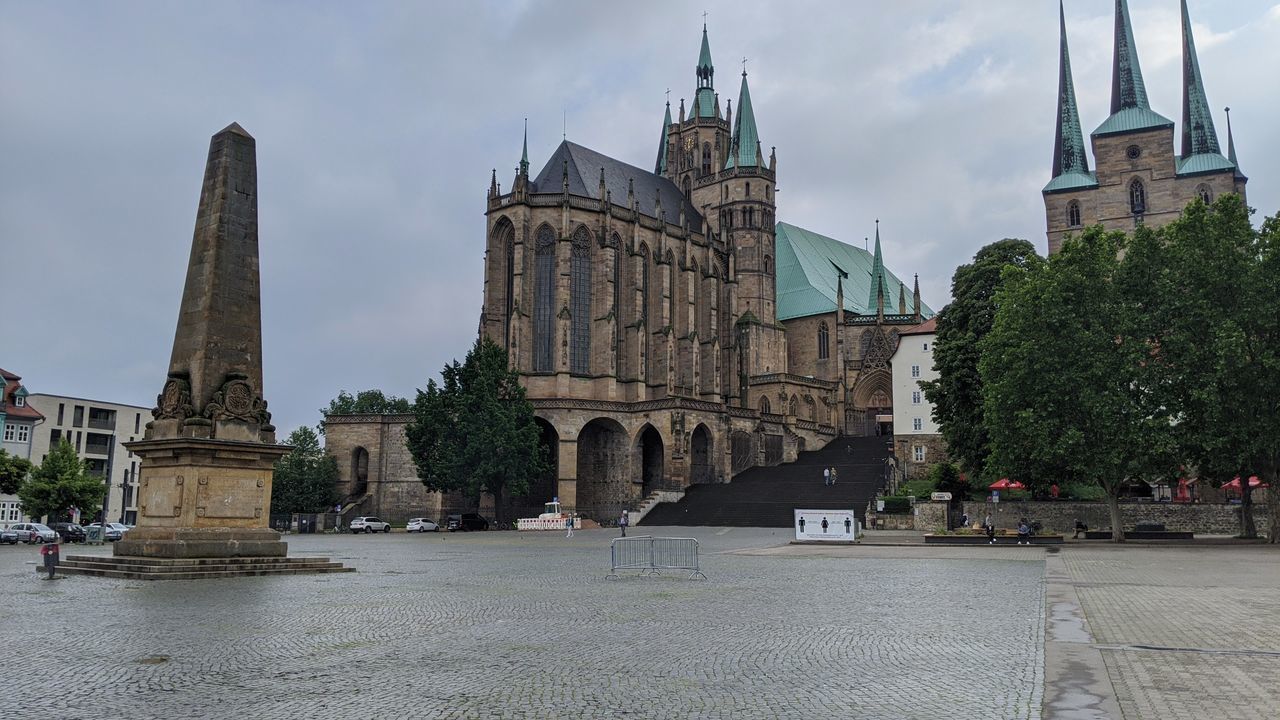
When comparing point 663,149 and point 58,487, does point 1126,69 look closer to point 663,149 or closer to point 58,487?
point 663,149

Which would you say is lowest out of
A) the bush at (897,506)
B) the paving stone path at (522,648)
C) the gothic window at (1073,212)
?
the paving stone path at (522,648)

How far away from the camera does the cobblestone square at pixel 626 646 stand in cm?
753

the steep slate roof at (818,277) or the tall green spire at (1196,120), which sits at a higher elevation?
the tall green spire at (1196,120)

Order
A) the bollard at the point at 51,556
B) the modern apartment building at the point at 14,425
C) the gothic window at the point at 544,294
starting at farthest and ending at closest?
1. the gothic window at the point at 544,294
2. the modern apartment building at the point at 14,425
3. the bollard at the point at 51,556

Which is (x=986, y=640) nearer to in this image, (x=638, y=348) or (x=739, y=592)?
(x=739, y=592)

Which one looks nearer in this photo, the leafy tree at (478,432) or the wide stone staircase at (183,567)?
the wide stone staircase at (183,567)

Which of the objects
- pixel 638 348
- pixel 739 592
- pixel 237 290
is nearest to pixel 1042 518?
pixel 638 348

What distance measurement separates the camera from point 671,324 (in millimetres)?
72375

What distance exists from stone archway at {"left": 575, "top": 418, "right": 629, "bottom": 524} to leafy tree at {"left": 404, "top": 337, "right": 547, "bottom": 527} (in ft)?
25.7

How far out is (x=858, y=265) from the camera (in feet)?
348

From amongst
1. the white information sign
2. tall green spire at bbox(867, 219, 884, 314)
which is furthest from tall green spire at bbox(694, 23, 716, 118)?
the white information sign

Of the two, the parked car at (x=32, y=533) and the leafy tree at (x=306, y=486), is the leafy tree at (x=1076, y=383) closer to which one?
the parked car at (x=32, y=533)

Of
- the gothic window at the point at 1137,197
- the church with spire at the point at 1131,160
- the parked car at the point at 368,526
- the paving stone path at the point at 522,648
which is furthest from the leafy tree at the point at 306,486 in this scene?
the gothic window at the point at 1137,197

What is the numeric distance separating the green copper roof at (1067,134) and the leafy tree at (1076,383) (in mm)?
47493
